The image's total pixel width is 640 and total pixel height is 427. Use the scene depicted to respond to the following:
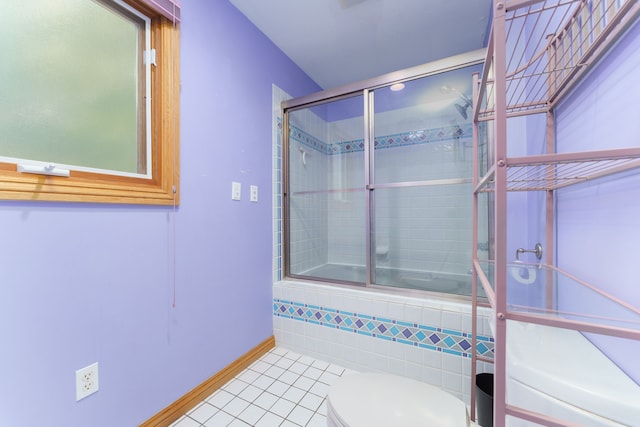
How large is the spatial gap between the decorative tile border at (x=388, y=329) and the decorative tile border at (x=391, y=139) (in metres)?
1.28

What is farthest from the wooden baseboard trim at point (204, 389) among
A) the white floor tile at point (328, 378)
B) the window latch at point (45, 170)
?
the window latch at point (45, 170)

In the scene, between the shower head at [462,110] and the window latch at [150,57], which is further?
the shower head at [462,110]

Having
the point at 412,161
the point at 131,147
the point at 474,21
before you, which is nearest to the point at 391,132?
the point at 412,161

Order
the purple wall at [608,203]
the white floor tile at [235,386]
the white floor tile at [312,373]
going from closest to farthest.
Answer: the purple wall at [608,203]
the white floor tile at [235,386]
the white floor tile at [312,373]

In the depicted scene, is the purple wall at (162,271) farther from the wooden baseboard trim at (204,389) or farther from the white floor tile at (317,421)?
the white floor tile at (317,421)

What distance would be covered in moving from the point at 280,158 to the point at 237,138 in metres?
0.44

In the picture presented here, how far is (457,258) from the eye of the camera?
1.99 m

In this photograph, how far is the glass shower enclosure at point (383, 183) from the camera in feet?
5.77

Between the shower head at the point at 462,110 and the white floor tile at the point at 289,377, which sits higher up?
the shower head at the point at 462,110

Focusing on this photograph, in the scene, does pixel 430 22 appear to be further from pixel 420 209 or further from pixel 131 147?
pixel 131 147

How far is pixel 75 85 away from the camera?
3.21ft

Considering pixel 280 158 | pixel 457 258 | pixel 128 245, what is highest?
pixel 280 158

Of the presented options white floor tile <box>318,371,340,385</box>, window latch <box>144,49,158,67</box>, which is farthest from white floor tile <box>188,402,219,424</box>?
window latch <box>144,49,158,67</box>

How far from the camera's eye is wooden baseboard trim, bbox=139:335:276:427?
1145 millimetres
